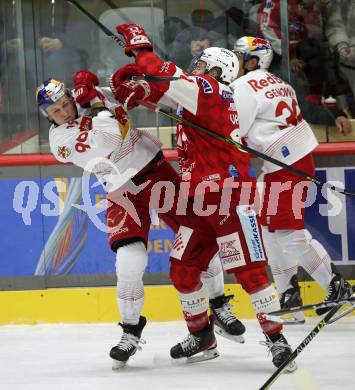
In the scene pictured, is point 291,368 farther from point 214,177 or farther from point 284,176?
point 284,176

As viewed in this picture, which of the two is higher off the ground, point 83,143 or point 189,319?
point 83,143

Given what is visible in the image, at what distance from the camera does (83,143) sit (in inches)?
177

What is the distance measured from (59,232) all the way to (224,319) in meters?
1.26

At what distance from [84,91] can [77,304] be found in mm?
1553

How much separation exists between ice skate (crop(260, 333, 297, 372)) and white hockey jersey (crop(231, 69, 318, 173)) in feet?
4.02

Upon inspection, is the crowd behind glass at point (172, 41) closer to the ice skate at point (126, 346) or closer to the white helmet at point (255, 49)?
the white helmet at point (255, 49)

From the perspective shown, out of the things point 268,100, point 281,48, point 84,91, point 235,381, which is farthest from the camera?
point 281,48

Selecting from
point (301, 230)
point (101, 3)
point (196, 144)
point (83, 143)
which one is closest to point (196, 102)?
point (196, 144)

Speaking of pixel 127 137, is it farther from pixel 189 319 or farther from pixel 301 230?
pixel 301 230

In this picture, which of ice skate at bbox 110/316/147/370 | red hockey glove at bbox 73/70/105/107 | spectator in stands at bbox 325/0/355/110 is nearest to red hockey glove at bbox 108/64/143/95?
red hockey glove at bbox 73/70/105/107

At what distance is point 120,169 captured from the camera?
4.71 m

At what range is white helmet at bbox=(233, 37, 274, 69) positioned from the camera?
5531mm

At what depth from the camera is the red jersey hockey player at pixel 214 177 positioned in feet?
14.4

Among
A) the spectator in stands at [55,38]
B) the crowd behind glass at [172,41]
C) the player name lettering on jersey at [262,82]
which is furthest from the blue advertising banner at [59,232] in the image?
the player name lettering on jersey at [262,82]
